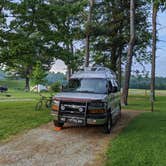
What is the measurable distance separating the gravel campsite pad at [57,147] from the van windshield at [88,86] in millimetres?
1504

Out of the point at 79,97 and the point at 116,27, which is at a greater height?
the point at 116,27

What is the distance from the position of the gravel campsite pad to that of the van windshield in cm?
150

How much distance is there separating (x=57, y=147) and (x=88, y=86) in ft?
12.8

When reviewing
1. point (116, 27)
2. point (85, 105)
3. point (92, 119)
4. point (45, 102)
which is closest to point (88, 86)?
point (85, 105)

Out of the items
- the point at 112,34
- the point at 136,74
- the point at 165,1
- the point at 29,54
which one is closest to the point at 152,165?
the point at 165,1

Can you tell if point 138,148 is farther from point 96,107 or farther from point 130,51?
point 130,51

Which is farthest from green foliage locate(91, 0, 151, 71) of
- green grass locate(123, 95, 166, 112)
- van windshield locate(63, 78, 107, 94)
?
van windshield locate(63, 78, 107, 94)

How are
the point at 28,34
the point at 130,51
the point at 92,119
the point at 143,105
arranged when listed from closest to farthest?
the point at 92,119 < the point at 28,34 < the point at 130,51 < the point at 143,105

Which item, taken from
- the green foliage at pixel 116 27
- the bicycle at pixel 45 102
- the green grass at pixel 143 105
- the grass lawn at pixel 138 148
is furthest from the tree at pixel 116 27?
the grass lawn at pixel 138 148

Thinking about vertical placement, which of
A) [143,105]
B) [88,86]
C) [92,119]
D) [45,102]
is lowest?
[143,105]

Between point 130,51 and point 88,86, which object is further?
point 130,51

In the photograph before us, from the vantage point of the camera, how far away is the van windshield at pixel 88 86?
11691mm

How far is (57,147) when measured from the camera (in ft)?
28.1

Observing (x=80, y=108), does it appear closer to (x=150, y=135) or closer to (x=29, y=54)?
(x=150, y=135)
